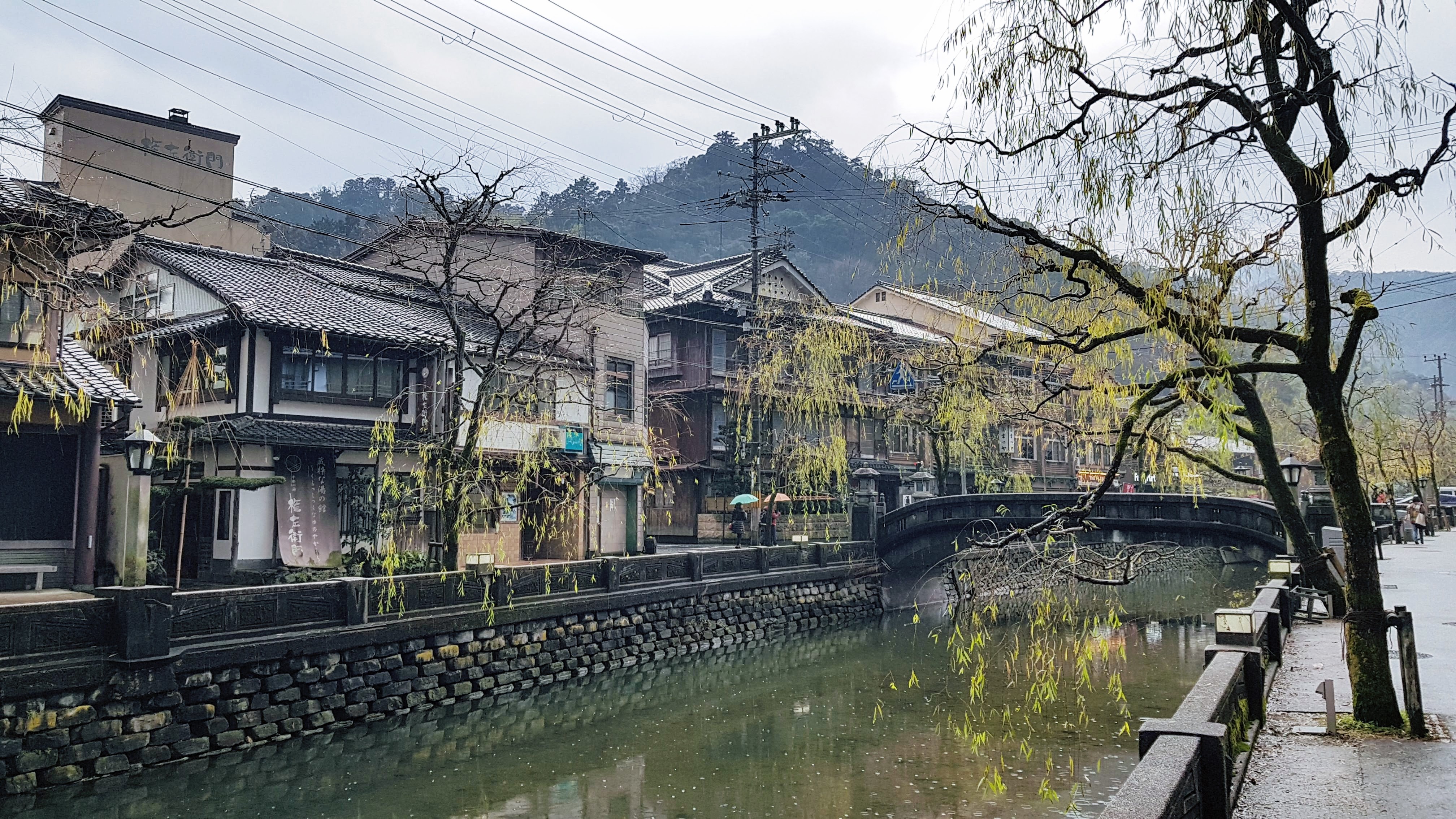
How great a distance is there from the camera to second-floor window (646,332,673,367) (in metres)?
37.8

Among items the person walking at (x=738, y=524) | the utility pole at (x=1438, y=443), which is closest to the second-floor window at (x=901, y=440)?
the person walking at (x=738, y=524)

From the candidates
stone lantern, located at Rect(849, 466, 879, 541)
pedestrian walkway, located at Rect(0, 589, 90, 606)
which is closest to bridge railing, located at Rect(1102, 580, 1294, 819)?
pedestrian walkway, located at Rect(0, 589, 90, 606)

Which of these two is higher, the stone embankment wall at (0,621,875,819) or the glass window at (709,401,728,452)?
the glass window at (709,401,728,452)

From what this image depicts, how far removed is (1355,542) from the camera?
774 cm

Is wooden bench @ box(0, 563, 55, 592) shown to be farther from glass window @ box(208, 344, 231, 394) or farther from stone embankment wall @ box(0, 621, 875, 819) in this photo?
stone embankment wall @ box(0, 621, 875, 819)

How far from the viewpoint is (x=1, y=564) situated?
16953 millimetres

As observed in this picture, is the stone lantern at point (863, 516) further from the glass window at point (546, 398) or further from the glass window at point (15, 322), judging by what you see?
the glass window at point (15, 322)

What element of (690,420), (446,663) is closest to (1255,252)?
(446,663)

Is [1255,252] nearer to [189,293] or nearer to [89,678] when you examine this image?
[89,678]

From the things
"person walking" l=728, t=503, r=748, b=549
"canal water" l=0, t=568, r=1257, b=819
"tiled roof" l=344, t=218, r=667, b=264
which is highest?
"tiled roof" l=344, t=218, r=667, b=264

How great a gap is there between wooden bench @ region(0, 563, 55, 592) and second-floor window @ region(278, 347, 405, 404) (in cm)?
655

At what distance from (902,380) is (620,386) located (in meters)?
10.0

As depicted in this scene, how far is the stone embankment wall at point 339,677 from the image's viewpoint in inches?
486

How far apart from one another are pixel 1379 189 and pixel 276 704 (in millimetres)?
14890
